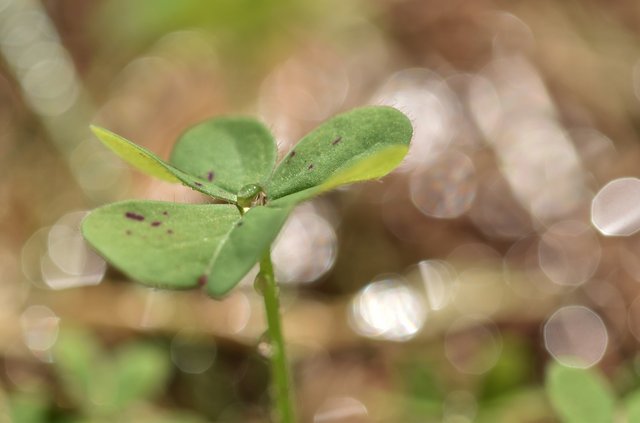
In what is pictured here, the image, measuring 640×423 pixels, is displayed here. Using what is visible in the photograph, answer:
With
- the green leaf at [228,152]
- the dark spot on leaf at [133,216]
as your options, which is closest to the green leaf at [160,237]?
the dark spot on leaf at [133,216]

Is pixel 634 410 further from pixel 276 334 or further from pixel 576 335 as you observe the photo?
pixel 576 335

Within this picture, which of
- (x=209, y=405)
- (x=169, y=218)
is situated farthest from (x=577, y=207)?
(x=169, y=218)

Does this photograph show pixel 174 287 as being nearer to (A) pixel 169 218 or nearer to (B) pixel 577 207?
(A) pixel 169 218

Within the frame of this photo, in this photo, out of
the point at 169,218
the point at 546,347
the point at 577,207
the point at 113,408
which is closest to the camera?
the point at 169,218

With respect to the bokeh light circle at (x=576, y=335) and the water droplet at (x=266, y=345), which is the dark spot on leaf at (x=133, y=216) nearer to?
the water droplet at (x=266, y=345)

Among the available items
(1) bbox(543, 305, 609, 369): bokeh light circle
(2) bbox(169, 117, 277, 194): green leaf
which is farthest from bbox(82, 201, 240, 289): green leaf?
(1) bbox(543, 305, 609, 369): bokeh light circle

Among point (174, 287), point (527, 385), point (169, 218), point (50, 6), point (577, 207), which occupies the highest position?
point (50, 6)
